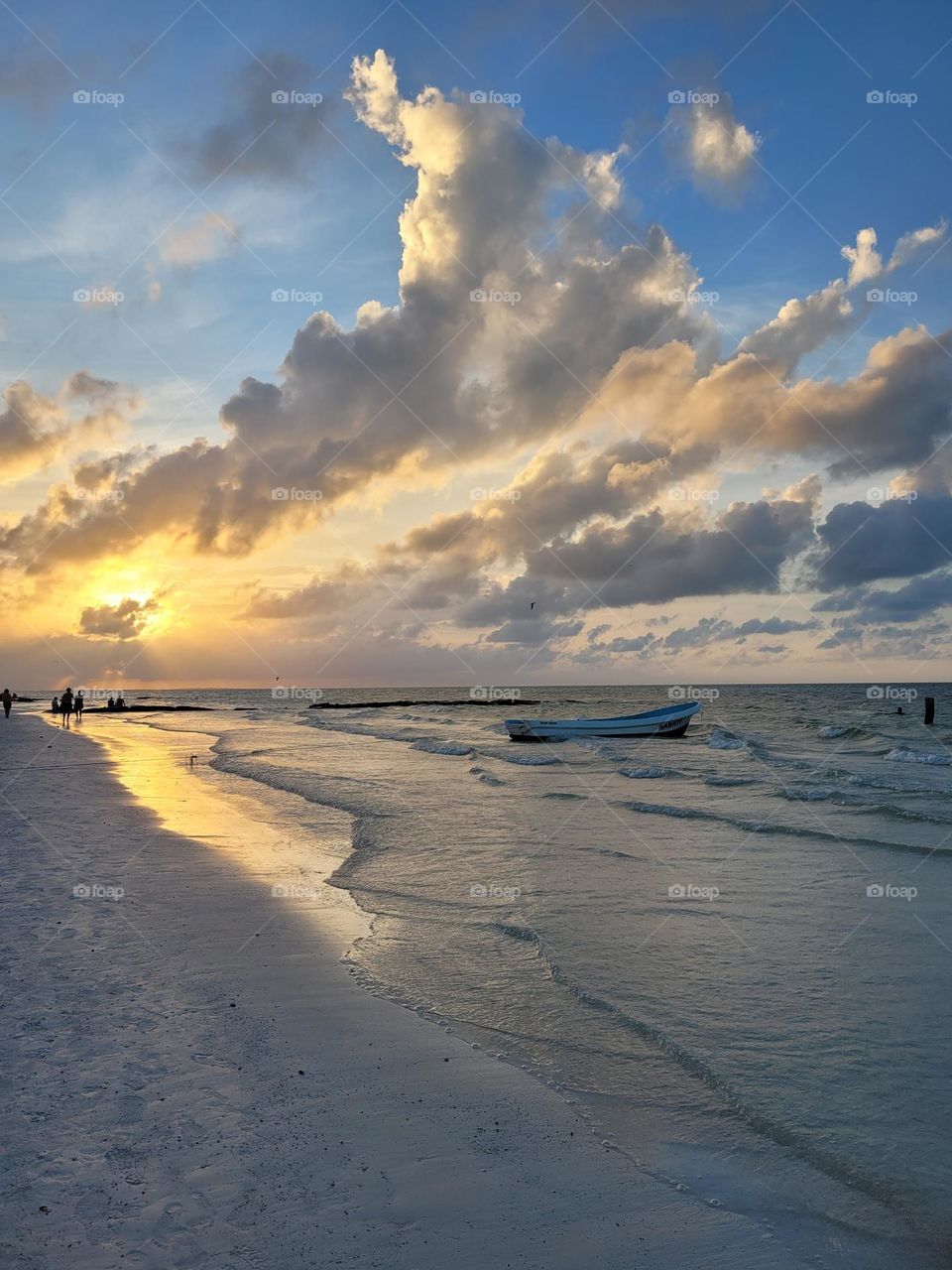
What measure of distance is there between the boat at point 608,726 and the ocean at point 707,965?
24.9m

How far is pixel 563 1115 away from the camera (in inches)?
226

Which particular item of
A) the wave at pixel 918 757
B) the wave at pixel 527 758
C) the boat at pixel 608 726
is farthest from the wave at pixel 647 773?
the boat at pixel 608 726

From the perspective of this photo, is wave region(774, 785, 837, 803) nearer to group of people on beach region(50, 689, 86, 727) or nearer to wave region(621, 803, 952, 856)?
wave region(621, 803, 952, 856)

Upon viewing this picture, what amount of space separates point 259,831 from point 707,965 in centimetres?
1054

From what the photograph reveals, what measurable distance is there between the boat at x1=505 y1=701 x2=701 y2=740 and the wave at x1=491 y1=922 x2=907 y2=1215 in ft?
132

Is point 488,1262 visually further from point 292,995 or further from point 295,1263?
point 292,995

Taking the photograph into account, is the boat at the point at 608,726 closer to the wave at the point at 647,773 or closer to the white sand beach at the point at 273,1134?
the wave at the point at 647,773

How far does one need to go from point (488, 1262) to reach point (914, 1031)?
212 inches

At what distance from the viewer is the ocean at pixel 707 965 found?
5.47m

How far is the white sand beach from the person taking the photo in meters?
4.17

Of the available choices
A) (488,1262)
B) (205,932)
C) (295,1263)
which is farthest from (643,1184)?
(205,932)

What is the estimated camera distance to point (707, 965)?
9406 millimetres

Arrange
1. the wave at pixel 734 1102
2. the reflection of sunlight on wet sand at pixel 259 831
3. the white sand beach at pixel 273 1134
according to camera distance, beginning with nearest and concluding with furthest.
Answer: the white sand beach at pixel 273 1134
the wave at pixel 734 1102
the reflection of sunlight on wet sand at pixel 259 831

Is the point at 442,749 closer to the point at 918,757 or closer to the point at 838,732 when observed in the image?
the point at 918,757
